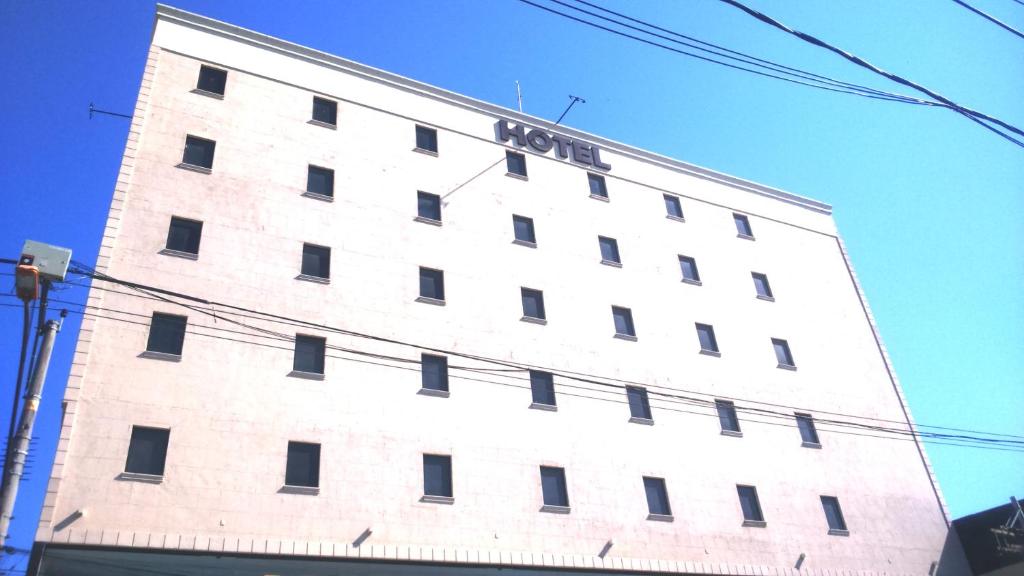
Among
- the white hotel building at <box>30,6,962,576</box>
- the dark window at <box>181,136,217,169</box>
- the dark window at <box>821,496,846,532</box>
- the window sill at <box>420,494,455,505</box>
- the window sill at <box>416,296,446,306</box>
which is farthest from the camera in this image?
the dark window at <box>821,496,846,532</box>

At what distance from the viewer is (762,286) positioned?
3694 cm

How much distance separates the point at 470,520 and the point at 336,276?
9478mm

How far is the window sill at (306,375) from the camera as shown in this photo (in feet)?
78.7

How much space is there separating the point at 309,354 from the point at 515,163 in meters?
14.0

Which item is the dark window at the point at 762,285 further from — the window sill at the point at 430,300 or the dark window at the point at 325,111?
the dark window at the point at 325,111

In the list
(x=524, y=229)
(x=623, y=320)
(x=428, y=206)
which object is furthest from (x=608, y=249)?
(x=428, y=206)

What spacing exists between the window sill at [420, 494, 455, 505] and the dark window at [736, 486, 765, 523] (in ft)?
38.3

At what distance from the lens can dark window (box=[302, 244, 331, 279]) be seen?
2656 centimetres

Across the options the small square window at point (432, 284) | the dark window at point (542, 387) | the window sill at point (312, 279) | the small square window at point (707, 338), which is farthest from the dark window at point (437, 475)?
the small square window at point (707, 338)

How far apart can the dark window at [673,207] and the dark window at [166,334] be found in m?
22.6

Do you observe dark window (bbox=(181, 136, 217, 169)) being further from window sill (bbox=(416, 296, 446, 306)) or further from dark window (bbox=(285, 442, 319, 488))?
dark window (bbox=(285, 442, 319, 488))

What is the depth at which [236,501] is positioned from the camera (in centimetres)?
2116

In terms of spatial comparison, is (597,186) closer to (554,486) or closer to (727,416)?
(727,416)

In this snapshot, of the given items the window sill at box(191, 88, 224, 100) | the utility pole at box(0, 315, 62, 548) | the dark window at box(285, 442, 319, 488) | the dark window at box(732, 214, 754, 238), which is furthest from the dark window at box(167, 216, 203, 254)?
the dark window at box(732, 214, 754, 238)
